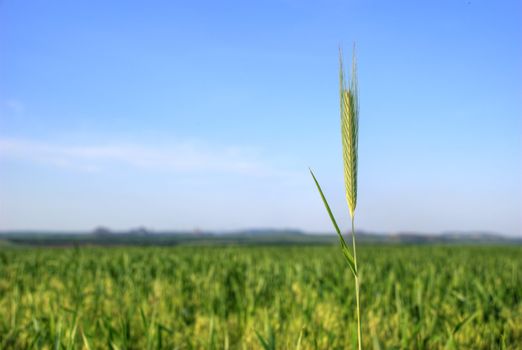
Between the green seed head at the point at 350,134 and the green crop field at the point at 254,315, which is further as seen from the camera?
the green crop field at the point at 254,315

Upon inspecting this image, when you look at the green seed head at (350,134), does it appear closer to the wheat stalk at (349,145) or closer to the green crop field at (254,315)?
the wheat stalk at (349,145)

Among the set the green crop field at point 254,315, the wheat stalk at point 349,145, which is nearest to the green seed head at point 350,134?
the wheat stalk at point 349,145

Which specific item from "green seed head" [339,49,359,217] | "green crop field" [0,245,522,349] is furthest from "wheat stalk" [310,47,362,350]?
"green crop field" [0,245,522,349]

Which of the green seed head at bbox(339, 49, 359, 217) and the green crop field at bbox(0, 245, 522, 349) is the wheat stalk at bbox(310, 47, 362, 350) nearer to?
the green seed head at bbox(339, 49, 359, 217)

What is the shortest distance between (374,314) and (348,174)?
10.4ft

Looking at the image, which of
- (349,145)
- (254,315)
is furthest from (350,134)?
(254,315)

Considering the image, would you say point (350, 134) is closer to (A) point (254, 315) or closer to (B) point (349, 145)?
(B) point (349, 145)

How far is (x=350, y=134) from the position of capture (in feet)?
3.95

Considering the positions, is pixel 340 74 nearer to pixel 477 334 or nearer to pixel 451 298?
pixel 477 334

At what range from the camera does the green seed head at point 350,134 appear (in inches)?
46.1

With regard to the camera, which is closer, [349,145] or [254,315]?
[349,145]

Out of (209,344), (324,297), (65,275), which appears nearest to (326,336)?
(209,344)

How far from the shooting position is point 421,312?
12.6 feet

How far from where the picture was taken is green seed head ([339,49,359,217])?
117 centimetres
